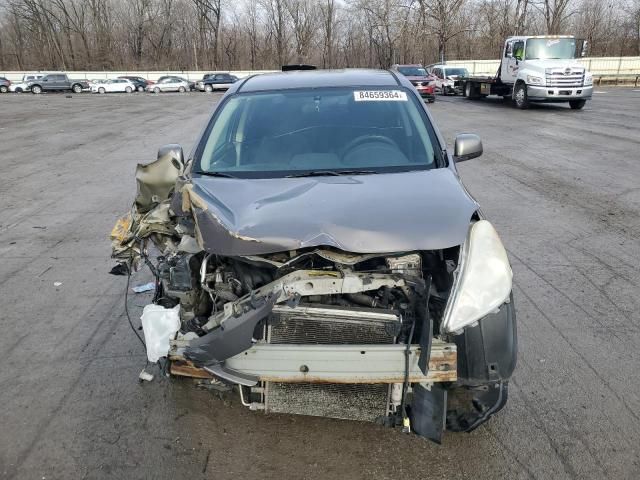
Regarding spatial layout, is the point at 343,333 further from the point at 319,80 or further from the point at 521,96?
the point at 521,96

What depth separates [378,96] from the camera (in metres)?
4.39

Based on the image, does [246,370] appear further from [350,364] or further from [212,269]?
[212,269]

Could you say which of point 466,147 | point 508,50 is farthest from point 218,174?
point 508,50

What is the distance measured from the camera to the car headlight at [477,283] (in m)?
2.46

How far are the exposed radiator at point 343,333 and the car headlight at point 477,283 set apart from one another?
0.94ft

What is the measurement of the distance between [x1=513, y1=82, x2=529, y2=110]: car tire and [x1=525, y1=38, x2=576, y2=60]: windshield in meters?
1.11

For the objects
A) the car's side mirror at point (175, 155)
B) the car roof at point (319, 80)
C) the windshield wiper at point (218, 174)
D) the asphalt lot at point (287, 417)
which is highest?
the car roof at point (319, 80)

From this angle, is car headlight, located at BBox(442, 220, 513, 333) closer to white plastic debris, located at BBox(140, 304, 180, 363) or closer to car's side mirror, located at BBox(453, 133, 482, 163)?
white plastic debris, located at BBox(140, 304, 180, 363)

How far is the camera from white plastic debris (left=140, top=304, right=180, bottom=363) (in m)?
2.81

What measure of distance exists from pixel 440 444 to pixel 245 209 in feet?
5.28

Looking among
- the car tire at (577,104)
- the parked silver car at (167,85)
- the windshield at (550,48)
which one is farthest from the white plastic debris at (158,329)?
the parked silver car at (167,85)

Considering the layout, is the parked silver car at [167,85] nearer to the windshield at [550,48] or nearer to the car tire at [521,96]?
the car tire at [521,96]

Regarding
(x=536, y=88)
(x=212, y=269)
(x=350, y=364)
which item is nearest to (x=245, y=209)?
(x=212, y=269)

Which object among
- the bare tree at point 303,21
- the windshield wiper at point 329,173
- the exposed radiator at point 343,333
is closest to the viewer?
the exposed radiator at point 343,333
